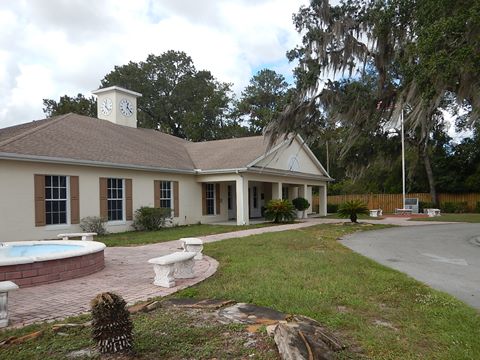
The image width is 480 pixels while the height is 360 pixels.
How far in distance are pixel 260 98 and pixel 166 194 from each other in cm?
2874

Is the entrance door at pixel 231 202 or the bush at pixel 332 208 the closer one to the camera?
the entrance door at pixel 231 202

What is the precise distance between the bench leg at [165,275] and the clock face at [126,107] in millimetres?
17954

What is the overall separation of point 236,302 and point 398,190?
35208 millimetres

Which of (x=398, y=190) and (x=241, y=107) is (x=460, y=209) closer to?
(x=398, y=190)

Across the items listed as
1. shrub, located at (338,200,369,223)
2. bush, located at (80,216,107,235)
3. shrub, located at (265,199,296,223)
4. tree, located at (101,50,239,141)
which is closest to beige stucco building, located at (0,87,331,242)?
bush, located at (80,216,107,235)

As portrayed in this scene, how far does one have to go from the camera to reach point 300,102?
1551 cm

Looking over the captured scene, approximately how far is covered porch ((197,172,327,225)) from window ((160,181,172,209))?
2168 mm

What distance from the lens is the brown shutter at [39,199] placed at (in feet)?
43.5

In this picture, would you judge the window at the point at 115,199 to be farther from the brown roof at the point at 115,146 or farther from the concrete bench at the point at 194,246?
the concrete bench at the point at 194,246

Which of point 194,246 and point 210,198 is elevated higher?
point 210,198

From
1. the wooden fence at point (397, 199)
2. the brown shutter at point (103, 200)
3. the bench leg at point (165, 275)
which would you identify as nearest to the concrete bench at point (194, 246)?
the bench leg at point (165, 275)

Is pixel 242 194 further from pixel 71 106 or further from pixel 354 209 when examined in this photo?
pixel 71 106

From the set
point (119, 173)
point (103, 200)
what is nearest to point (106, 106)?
point (119, 173)

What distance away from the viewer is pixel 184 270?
727 centimetres
